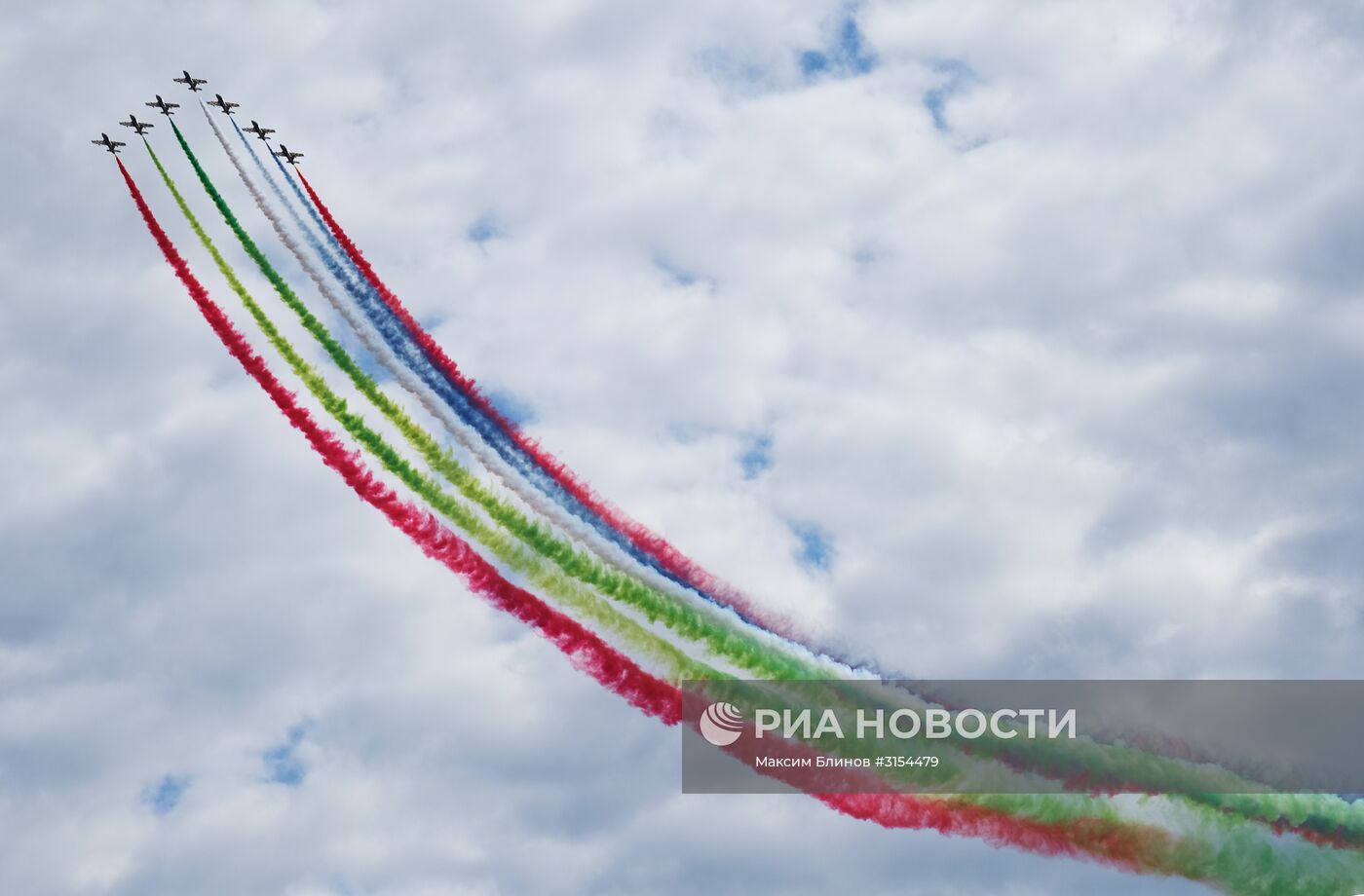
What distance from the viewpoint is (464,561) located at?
85125mm

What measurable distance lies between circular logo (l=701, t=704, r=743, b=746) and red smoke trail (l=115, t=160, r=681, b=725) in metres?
1.47

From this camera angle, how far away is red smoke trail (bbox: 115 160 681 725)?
8100cm

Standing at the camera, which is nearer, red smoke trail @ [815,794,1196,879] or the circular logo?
the circular logo

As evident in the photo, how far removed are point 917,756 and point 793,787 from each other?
634 centimetres

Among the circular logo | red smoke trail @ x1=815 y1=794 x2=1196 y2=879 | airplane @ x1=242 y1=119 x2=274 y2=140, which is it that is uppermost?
airplane @ x1=242 y1=119 x2=274 y2=140

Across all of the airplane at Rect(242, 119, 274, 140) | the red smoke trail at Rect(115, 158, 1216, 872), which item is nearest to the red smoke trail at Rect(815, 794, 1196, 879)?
the red smoke trail at Rect(115, 158, 1216, 872)

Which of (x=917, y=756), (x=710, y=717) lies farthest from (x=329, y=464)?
(x=917, y=756)

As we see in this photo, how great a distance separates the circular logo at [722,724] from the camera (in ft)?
262

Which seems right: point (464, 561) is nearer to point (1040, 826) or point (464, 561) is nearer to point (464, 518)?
point (464, 518)

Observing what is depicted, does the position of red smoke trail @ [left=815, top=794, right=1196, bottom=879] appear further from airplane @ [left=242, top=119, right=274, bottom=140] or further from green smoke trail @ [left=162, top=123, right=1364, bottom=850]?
airplane @ [left=242, top=119, right=274, bottom=140]

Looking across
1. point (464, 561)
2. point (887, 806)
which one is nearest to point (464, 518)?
point (464, 561)

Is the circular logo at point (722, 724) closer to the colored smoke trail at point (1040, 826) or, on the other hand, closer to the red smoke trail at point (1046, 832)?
the colored smoke trail at point (1040, 826)

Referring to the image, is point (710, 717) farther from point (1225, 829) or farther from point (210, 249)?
point (210, 249)

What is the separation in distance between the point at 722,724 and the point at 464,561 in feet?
49.9
